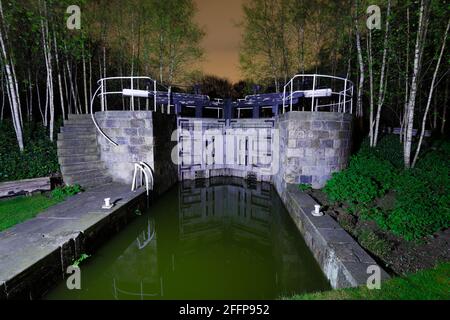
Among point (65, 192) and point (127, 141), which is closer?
point (65, 192)

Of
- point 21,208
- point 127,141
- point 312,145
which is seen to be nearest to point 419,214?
point 312,145

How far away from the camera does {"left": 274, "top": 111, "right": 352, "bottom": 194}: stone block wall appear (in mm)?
6633

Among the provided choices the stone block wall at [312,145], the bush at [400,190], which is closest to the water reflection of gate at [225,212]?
the stone block wall at [312,145]

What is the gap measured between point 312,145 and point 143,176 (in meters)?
4.81

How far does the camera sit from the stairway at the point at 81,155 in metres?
6.45

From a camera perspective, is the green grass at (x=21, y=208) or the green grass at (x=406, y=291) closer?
the green grass at (x=406, y=291)

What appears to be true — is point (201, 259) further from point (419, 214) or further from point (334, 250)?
point (419, 214)

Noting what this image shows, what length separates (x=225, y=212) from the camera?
6938 mm

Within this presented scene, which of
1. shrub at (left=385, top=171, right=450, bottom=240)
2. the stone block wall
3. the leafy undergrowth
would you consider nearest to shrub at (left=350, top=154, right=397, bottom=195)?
the stone block wall

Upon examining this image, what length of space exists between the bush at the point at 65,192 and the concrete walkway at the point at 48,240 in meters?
0.35

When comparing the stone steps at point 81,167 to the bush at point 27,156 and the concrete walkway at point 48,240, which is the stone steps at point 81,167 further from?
the concrete walkway at point 48,240

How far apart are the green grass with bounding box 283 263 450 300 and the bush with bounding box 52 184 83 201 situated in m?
5.50

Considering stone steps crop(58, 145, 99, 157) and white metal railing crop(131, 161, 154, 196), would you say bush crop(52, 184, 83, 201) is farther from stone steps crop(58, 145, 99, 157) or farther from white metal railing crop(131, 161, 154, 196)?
white metal railing crop(131, 161, 154, 196)
